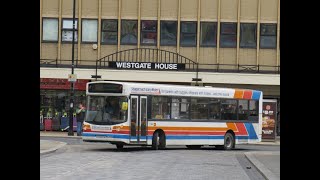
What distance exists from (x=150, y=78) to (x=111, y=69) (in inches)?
101

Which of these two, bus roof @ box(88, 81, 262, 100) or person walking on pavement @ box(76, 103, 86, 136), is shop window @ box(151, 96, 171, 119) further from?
person walking on pavement @ box(76, 103, 86, 136)

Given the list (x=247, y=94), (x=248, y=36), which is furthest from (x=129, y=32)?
(x=247, y=94)

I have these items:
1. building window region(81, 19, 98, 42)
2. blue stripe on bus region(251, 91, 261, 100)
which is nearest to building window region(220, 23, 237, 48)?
building window region(81, 19, 98, 42)

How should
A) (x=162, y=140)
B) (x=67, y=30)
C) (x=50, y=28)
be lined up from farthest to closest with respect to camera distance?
(x=50, y=28)
(x=67, y=30)
(x=162, y=140)

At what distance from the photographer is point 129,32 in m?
43.0

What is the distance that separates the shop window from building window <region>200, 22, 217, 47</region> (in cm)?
1732

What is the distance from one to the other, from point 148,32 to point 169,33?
1.40 m

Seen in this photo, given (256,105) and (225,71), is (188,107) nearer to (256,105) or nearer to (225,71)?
(256,105)

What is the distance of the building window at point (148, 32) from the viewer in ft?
141

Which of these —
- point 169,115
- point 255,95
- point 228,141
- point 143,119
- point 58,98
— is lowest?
point 228,141

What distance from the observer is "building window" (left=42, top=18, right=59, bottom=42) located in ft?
141

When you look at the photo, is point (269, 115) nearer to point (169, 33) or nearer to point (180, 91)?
point (169, 33)
